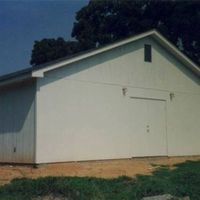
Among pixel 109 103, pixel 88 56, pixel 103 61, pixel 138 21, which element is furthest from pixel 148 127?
pixel 138 21

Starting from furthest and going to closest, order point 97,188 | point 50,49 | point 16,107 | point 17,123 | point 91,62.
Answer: point 50,49
point 91,62
point 16,107
point 17,123
point 97,188

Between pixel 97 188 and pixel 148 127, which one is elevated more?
pixel 148 127

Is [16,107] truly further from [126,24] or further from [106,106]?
[126,24]

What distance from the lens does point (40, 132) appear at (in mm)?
15930

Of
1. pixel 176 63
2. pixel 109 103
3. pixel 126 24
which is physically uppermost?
pixel 126 24

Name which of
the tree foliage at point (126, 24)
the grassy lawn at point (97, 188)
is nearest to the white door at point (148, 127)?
the grassy lawn at point (97, 188)

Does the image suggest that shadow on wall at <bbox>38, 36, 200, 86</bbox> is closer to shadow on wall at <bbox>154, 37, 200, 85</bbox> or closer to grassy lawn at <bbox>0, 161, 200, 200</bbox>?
shadow on wall at <bbox>154, 37, 200, 85</bbox>

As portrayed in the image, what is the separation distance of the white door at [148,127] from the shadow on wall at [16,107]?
4614 millimetres

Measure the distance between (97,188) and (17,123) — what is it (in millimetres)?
6974

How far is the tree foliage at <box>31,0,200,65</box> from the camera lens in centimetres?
3350

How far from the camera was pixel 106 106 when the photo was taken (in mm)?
18172

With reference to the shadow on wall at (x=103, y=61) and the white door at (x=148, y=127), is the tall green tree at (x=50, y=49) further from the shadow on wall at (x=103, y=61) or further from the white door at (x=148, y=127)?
the white door at (x=148, y=127)

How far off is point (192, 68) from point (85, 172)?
985 centimetres

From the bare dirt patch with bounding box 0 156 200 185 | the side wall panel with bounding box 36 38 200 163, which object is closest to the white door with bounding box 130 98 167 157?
the side wall panel with bounding box 36 38 200 163
